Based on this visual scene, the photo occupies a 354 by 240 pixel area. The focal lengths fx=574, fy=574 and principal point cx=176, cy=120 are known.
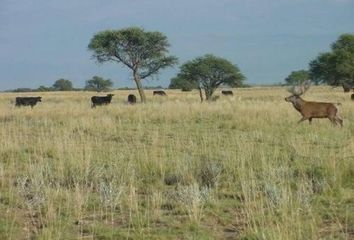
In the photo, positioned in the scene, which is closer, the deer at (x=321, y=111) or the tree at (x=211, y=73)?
the deer at (x=321, y=111)

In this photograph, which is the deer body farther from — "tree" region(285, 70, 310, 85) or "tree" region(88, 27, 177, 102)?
"tree" region(88, 27, 177, 102)

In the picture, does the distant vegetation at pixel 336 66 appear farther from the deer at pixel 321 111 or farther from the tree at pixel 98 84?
the tree at pixel 98 84

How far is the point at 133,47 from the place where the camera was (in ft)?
135

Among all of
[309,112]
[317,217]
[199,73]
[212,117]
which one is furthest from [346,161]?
[199,73]

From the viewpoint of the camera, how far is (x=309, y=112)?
1897cm

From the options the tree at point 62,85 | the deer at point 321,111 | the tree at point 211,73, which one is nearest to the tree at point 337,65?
the tree at point 211,73

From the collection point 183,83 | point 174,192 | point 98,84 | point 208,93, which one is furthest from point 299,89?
point 98,84

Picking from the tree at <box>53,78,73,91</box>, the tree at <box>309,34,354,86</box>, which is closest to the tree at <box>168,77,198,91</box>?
the tree at <box>309,34,354,86</box>

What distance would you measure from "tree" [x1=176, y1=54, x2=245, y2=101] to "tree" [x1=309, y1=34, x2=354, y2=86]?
1014 cm

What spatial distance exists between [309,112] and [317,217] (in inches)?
531

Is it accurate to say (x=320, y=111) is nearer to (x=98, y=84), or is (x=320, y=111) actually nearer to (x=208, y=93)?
(x=208, y=93)

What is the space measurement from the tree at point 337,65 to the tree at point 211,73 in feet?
33.3

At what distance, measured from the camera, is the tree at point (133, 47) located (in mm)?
40688

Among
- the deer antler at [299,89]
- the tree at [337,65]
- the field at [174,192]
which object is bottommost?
the field at [174,192]
